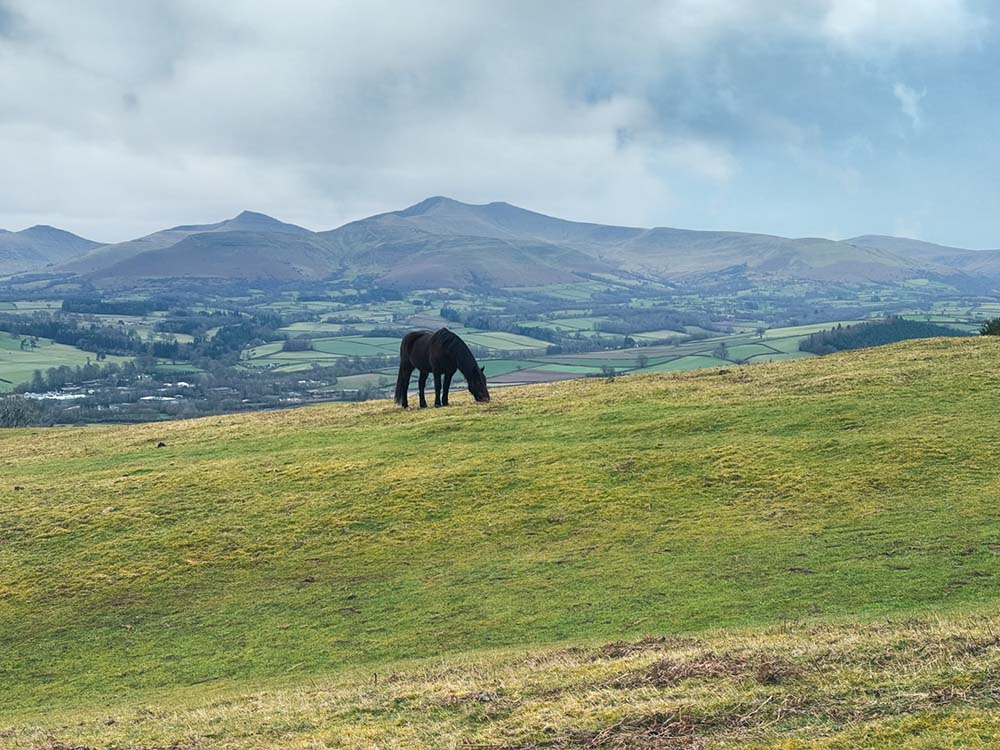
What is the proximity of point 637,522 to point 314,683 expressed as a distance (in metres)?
9.89

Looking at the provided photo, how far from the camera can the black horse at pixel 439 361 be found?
3538 cm

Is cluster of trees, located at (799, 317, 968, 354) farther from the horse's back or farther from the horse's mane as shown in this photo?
the horse's back

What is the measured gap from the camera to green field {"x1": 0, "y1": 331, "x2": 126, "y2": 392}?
134m

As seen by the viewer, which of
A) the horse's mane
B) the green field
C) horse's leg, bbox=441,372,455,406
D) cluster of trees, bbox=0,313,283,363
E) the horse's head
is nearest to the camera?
the horse's mane

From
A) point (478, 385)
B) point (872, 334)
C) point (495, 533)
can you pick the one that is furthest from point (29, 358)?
point (495, 533)

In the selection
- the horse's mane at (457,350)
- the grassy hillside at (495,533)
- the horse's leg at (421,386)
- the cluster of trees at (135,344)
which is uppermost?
the cluster of trees at (135,344)

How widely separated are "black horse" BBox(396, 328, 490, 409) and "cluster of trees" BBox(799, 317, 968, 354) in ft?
298

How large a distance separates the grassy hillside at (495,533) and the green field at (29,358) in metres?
112

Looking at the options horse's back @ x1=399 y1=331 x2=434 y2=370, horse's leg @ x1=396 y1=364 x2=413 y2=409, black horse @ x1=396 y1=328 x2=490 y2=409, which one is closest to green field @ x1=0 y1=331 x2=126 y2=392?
horse's leg @ x1=396 y1=364 x2=413 y2=409

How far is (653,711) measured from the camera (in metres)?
Result: 9.42

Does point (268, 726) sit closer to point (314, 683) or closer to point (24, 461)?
point (314, 683)

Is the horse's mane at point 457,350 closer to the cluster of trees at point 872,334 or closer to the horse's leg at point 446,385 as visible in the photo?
the horse's leg at point 446,385

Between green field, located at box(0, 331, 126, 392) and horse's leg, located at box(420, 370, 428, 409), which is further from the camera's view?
green field, located at box(0, 331, 126, 392)

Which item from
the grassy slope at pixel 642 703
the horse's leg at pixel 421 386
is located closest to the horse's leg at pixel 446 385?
the horse's leg at pixel 421 386
